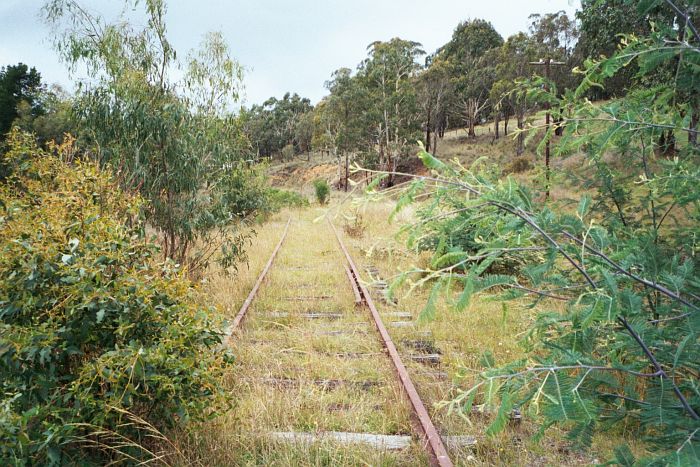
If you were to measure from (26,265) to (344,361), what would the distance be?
283cm

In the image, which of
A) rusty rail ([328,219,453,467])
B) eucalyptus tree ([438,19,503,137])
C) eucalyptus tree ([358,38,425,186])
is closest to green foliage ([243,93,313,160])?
eucalyptus tree ([438,19,503,137])

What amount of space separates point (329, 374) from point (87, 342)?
7.04 ft

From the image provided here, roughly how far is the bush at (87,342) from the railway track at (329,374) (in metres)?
0.71

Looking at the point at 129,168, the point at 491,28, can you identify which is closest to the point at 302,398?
the point at 129,168

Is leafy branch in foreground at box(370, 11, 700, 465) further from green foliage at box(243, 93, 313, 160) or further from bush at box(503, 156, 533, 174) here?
green foliage at box(243, 93, 313, 160)

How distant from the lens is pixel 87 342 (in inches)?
105

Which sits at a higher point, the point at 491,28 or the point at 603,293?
the point at 491,28

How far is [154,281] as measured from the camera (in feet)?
9.71

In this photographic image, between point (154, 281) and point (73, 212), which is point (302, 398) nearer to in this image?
point (154, 281)

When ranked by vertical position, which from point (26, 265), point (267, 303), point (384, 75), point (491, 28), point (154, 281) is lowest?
point (267, 303)

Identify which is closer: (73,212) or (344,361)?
(73,212)

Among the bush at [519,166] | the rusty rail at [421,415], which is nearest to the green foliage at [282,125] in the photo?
the bush at [519,166]

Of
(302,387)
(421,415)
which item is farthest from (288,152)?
(421,415)

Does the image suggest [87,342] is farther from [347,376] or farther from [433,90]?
[433,90]
